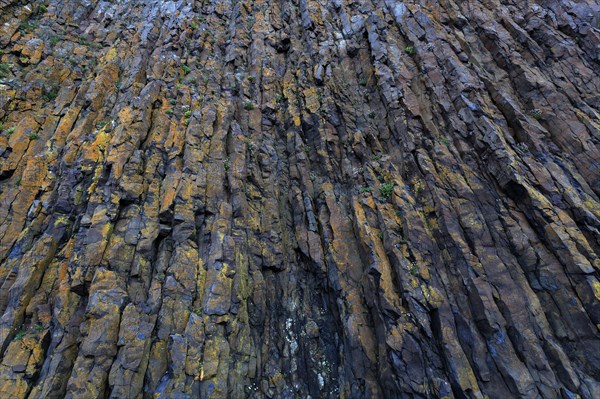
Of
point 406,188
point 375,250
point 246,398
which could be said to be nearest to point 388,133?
point 406,188

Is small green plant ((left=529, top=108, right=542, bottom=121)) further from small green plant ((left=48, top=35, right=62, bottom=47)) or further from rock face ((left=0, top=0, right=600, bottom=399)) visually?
small green plant ((left=48, top=35, right=62, bottom=47))

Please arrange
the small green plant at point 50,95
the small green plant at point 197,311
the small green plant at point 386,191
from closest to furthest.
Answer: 1. the small green plant at point 197,311
2. the small green plant at point 386,191
3. the small green plant at point 50,95

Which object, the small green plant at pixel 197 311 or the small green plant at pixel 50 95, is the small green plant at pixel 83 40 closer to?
the small green plant at pixel 50 95

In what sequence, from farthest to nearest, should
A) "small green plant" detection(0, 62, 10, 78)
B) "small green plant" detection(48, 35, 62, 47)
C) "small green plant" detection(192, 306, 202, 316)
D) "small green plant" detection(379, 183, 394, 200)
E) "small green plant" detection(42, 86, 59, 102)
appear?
"small green plant" detection(48, 35, 62, 47) → "small green plant" detection(0, 62, 10, 78) → "small green plant" detection(42, 86, 59, 102) → "small green plant" detection(379, 183, 394, 200) → "small green plant" detection(192, 306, 202, 316)

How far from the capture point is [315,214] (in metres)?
12.9

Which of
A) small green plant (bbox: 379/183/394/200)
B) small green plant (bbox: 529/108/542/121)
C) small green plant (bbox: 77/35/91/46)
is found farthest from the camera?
small green plant (bbox: 77/35/91/46)

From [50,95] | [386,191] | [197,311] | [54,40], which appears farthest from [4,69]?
[386,191]

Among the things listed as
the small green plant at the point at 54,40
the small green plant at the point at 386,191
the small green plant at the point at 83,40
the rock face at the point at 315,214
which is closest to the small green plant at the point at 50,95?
the rock face at the point at 315,214

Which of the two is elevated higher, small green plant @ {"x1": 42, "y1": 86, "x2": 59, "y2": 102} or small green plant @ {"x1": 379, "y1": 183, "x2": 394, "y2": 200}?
small green plant @ {"x1": 42, "y1": 86, "x2": 59, "y2": 102}

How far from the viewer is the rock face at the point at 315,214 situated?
904cm

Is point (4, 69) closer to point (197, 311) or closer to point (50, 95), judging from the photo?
point (50, 95)

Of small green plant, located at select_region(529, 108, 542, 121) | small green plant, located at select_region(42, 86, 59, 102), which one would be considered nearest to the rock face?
small green plant, located at select_region(42, 86, 59, 102)

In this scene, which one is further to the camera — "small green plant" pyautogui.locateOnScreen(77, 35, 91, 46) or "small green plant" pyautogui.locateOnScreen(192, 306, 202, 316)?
"small green plant" pyautogui.locateOnScreen(77, 35, 91, 46)

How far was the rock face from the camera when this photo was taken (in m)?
9.04
